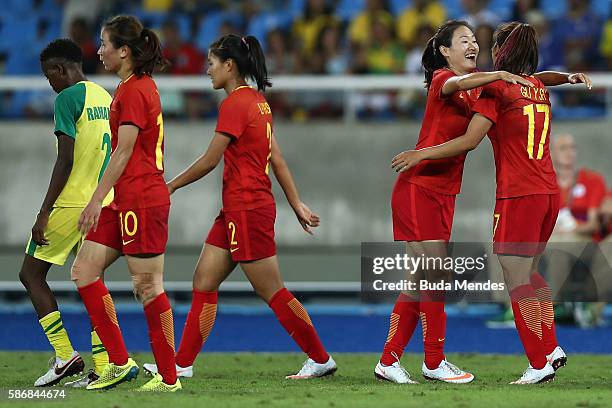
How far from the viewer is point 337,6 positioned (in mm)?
16266

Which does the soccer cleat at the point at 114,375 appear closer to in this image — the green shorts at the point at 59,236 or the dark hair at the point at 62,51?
the green shorts at the point at 59,236

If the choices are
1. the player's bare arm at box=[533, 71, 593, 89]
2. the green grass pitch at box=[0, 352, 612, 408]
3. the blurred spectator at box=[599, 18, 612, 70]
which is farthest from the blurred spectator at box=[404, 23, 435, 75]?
the player's bare arm at box=[533, 71, 593, 89]

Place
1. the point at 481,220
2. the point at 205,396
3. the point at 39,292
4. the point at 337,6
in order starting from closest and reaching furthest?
the point at 205,396 < the point at 39,292 < the point at 481,220 < the point at 337,6

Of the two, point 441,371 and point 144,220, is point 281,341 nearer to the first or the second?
point 441,371

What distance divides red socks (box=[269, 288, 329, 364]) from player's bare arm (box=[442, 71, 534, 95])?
171 cm

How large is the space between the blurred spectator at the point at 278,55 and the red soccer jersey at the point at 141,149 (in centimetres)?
722

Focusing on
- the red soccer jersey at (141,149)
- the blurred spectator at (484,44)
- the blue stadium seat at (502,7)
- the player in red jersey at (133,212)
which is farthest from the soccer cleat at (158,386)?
the blue stadium seat at (502,7)

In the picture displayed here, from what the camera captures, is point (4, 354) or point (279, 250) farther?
point (279, 250)

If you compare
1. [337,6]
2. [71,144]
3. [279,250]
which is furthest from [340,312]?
[71,144]

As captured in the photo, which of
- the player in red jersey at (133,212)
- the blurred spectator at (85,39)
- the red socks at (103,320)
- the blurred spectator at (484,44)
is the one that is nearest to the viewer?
the player in red jersey at (133,212)

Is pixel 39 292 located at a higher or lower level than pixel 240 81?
lower

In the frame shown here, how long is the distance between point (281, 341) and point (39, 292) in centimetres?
355

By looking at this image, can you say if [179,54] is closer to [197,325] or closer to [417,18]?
[417,18]

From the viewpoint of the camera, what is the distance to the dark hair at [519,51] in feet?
25.8
